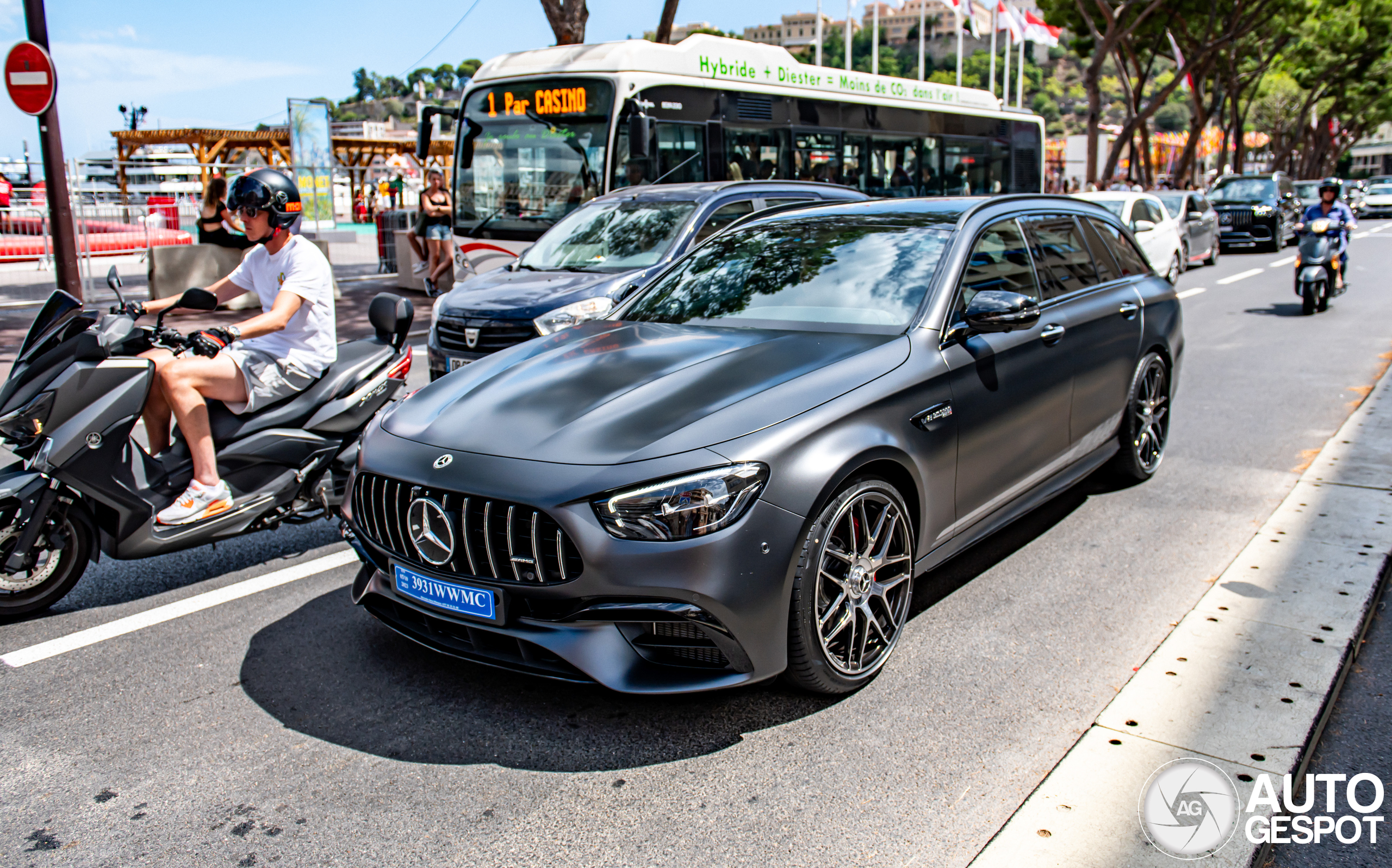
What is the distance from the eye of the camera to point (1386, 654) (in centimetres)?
389

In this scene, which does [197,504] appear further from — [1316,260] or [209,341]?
[1316,260]

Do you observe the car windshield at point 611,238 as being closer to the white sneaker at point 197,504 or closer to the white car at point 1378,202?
the white sneaker at point 197,504

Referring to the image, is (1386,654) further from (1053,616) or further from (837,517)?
(837,517)

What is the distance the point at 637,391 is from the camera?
141 inches

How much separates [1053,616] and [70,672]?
12.0 ft

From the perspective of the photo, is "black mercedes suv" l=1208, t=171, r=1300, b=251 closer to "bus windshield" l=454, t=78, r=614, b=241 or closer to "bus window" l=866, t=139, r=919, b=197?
"bus window" l=866, t=139, r=919, b=197

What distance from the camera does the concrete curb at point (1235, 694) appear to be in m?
2.79

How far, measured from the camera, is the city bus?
12156 millimetres

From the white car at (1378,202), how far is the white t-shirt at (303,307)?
56433mm

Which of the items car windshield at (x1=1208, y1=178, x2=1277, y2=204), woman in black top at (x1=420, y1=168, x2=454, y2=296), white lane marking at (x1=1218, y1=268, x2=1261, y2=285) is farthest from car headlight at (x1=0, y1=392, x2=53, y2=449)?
car windshield at (x1=1208, y1=178, x2=1277, y2=204)

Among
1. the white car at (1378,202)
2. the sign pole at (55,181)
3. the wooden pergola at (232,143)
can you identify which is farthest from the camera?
the white car at (1378,202)

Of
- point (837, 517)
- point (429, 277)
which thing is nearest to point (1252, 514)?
point (837, 517)

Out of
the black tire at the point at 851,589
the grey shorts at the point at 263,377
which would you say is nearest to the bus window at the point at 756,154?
the grey shorts at the point at 263,377

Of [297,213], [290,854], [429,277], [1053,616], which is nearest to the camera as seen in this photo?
[290,854]
